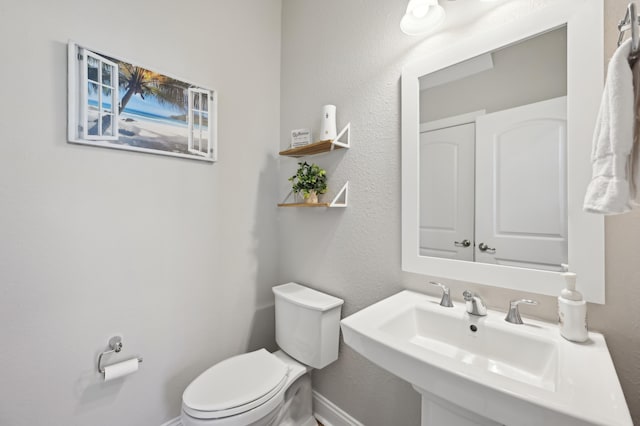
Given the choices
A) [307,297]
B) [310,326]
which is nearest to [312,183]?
[307,297]

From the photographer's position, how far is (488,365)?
871mm

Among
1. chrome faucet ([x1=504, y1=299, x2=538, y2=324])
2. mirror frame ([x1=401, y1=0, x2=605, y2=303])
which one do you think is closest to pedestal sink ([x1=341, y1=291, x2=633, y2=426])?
chrome faucet ([x1=504, y1=299, x2=538, y2=324])

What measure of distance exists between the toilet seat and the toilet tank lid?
306 millimetres

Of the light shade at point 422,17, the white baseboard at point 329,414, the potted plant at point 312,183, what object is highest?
the light shade at point 422,17

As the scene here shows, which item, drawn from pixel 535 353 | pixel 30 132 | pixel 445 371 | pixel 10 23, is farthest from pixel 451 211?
pixel 10 23

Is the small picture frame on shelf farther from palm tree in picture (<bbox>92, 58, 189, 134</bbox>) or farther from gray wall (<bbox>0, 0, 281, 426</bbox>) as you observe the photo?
palm tree in picture (<bbox>92, 58, 189, 134</bbox>)

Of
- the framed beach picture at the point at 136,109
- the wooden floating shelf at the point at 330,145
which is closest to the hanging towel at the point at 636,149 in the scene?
the wooden floating shelf at the point at 330,145

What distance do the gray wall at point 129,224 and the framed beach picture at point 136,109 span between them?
52mm

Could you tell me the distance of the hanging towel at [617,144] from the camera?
0.55 m

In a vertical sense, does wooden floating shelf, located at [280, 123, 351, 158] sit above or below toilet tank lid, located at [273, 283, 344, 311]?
above

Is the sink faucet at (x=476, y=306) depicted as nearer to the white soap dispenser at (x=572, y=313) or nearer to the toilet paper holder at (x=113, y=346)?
the white soap dispenser at (x=572, y=313)

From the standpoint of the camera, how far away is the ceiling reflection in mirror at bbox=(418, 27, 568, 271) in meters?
0.88

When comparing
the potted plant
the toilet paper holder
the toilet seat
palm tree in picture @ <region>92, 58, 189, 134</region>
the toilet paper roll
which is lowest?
the toilet seat

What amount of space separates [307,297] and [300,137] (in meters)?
0.93
